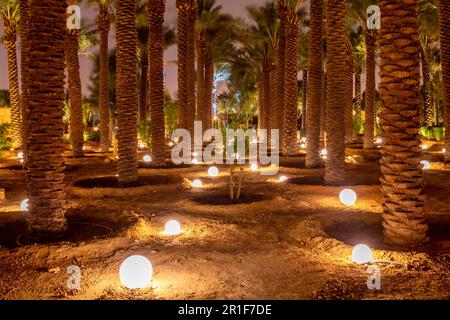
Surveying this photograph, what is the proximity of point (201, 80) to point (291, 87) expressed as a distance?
1155 cm

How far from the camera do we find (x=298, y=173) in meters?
18.8

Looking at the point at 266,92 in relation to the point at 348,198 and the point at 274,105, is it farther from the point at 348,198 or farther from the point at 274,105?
the point at 348,198

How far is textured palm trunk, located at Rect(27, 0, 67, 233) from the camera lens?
8.91 meters

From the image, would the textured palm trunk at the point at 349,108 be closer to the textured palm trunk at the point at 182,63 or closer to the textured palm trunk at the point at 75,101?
the textured palm trunk at the point at 182,63

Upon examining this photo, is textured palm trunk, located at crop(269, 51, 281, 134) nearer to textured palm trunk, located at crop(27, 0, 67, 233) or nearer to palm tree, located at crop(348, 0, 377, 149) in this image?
palm tree, located at crop(348, 0, 377, 149)

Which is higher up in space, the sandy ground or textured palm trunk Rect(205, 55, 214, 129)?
textured palm trunk Rect(205, 55, 214, 129)

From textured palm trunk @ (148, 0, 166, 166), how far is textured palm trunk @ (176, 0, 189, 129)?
3.23 metres

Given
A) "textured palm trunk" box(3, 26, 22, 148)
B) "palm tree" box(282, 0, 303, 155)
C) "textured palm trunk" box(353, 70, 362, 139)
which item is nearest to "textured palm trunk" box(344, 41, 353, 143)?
"textured palm trunk" box(353, 70, 362, 139)

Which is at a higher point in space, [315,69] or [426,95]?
[426,95]

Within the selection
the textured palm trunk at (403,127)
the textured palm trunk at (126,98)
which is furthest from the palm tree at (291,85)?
the textured palm trunk at (403,127)

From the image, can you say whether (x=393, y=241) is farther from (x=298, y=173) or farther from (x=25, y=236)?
(x=298, y=173)

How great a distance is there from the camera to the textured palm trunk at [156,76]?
1911 cm

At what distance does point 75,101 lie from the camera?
87.0 ft

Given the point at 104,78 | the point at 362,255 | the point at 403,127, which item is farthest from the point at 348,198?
the point at 104,78
